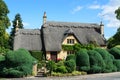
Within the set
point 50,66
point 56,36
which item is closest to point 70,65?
point 50,66

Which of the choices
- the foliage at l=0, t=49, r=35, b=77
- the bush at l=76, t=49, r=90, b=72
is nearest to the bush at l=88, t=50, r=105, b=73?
the bush at l=76, t=49, r=90, b=72

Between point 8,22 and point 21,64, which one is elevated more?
point 8,22

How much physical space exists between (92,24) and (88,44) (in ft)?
29.8

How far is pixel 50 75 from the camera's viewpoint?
34.3 metres

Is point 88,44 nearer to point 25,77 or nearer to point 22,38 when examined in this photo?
point 22,38

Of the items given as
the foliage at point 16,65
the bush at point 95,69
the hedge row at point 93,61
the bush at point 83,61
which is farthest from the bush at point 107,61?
the foliage at point 16,65

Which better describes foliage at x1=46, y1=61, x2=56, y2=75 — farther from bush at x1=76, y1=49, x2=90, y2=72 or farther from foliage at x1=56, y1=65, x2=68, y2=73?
bush at x1=76, y1=49, x2=90, y2=72

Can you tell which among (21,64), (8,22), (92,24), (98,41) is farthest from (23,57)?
(92,24)

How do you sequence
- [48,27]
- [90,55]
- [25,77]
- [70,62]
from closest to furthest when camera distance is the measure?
[25,77]
[70,62]
[90,55]
[48,27]

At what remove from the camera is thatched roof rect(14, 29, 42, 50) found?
58.8m

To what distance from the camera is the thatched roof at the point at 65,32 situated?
60031 mm

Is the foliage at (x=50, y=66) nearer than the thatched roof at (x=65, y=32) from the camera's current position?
Yes

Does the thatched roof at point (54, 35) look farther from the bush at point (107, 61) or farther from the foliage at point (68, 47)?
the bush at point (107, 61)

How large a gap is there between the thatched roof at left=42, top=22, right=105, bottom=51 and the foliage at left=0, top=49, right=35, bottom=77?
81.9 feet
